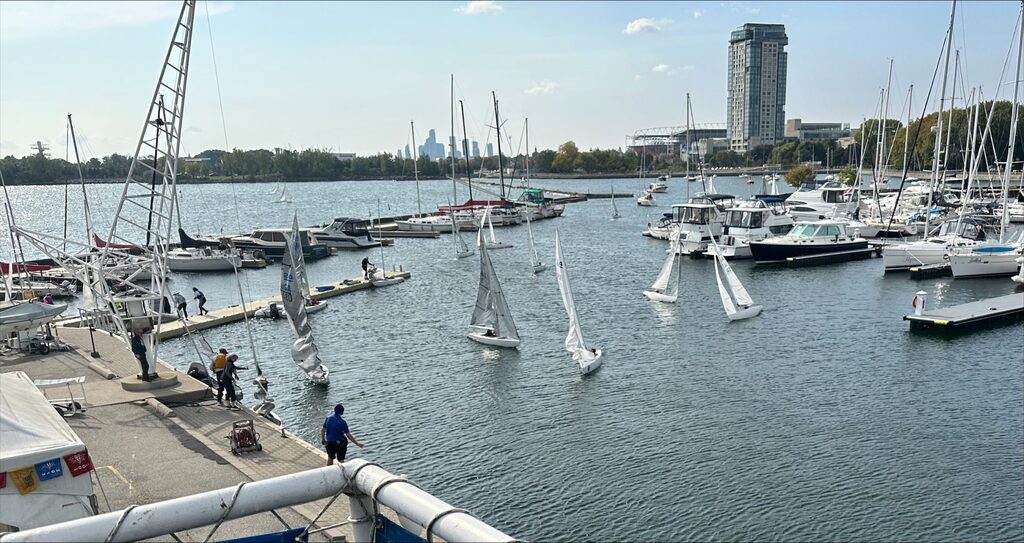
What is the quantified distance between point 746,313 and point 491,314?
1352 cm

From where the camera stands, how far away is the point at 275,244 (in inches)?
2667

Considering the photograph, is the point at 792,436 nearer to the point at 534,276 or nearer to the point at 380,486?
the point at 380,486

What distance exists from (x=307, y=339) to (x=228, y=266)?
33447 millimetres

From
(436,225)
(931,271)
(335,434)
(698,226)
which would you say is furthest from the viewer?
(436,225)

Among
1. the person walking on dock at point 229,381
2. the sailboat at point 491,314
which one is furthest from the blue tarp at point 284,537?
the sailboat at point 491,314

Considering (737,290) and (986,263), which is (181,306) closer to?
(737,290)

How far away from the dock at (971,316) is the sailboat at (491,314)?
18.5 m

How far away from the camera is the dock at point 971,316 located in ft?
121

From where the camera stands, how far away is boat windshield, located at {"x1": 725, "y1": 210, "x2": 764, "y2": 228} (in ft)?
207

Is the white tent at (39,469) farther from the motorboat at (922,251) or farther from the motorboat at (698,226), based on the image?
the motorboat at (698,226)

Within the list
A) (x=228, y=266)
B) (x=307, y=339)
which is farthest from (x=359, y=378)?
(x=228, y=266)

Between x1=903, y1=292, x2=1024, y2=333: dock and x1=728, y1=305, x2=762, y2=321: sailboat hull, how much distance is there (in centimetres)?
671

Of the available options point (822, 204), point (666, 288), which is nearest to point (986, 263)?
point (666, 288)

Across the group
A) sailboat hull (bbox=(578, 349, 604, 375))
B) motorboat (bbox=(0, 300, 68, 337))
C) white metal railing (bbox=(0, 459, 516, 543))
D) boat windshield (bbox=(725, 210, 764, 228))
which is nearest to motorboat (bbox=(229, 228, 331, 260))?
boat windshield (bbox=(725, 210, 764, 228))
